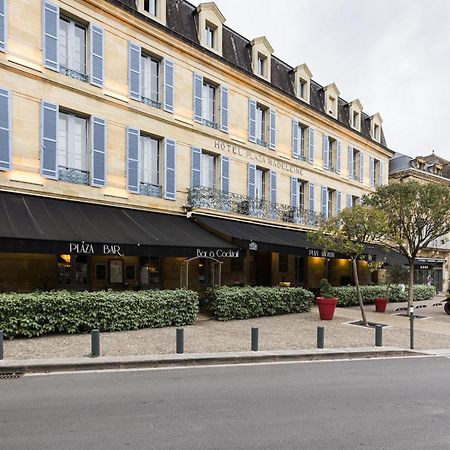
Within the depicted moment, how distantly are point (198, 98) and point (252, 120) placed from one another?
3.21 meters

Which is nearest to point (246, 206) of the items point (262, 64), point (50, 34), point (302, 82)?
point (262, 64)

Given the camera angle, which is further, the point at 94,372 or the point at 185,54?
the point at 185,54

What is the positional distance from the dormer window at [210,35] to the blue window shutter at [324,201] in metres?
9.76

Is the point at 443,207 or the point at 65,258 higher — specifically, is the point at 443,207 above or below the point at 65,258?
above

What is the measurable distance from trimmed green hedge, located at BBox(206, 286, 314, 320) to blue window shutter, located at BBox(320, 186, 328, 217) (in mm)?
8150

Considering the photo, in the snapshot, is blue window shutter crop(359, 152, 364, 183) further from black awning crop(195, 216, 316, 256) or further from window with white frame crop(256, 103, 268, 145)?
black awning crop(195, 216, 316, 256)

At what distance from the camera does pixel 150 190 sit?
14.8 meters

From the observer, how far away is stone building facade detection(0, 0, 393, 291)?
1163cm

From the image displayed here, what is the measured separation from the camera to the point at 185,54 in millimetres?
15820

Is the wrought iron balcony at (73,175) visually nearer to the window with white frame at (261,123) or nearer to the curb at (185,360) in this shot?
the curb at (185,360)

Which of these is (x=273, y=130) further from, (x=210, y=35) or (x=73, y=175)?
(x=73, y=175)

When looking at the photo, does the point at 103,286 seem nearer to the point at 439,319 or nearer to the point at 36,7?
the point at 36,7

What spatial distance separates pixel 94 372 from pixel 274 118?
50.6 ft

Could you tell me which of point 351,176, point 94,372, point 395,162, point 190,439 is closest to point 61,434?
point 190,439
